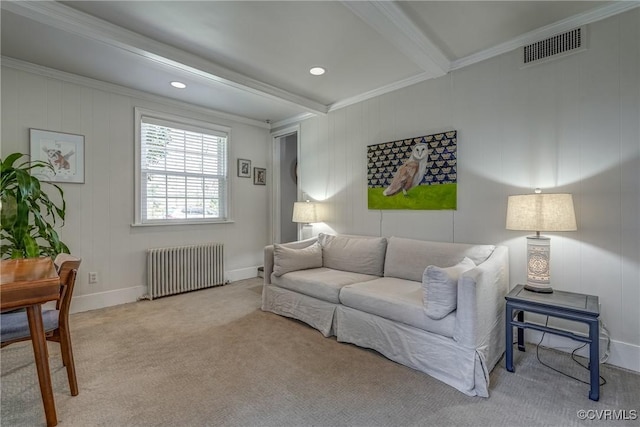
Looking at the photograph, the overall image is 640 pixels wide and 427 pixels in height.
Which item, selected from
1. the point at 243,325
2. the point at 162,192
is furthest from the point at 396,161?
the point at 162,192

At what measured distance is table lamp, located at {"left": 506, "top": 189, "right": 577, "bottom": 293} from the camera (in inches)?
82.5

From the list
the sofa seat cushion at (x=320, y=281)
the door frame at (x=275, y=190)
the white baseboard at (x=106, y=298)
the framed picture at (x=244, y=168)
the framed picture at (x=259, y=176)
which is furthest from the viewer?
the door frame at (x=275, y=190)

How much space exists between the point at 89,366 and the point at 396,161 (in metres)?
3.22

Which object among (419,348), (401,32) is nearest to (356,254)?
(419,348)

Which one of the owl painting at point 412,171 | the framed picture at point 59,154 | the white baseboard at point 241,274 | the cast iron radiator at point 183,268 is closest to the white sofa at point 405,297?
the owl painting at point 412,171

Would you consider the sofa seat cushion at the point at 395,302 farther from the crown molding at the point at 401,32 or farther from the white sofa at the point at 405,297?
the crown molding at the point at 401,32

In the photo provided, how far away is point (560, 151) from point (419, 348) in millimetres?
1888

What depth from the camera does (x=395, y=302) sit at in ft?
7.41

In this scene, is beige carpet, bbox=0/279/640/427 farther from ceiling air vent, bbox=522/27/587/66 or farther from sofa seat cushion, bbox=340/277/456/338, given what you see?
ceiling air vent, bbox=522/27/587/66

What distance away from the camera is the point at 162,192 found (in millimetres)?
3928

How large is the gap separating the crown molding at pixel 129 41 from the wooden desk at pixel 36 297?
173 cm

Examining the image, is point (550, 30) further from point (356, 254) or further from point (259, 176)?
point (259, 176)

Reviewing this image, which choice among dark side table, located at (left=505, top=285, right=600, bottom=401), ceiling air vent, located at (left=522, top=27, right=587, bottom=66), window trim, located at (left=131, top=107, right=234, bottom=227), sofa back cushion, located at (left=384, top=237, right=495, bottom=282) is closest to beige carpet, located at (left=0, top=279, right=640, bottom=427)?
dark side table, located at (left=505, top=285, right=600, bottom=401)

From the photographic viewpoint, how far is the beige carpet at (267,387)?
5.36 feet
